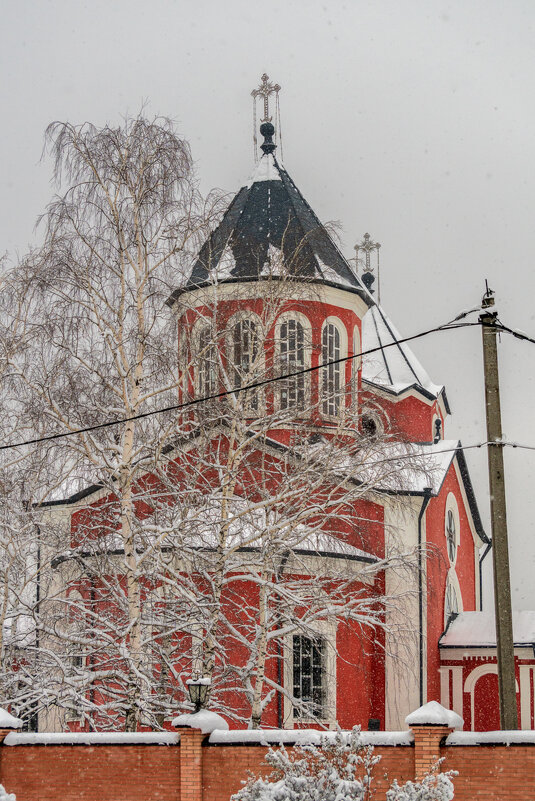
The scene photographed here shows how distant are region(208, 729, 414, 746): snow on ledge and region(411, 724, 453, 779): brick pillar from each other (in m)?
0.14

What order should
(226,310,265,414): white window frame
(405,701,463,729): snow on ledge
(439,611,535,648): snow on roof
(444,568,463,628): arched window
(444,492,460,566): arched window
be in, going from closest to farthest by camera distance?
(405,701,463,729): snow on ledge → (226,310,265,414): white window frame → (439,611,535,648): snow on roof → (444,568,463,628): arched window → (444,492,460,566): arched window

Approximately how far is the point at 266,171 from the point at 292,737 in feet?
52.5

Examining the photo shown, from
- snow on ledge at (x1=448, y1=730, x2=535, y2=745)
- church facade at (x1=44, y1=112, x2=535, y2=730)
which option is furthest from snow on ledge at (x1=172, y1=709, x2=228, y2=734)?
church facade at (x1=44, y1=112, x2=535, y2=730)

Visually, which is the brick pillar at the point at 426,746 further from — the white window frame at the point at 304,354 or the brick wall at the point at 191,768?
the white window frame at the point at 304,354

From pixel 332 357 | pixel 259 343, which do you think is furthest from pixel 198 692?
pixel 332 357

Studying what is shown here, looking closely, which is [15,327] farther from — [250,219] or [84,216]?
[250,219]

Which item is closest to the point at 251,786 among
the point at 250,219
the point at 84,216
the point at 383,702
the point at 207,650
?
the point at 207,650

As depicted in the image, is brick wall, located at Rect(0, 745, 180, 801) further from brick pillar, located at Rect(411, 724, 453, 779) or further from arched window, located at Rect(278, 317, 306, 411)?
arched window, located at Rect(278, 317, 306, 411)

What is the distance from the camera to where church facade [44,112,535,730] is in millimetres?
16312

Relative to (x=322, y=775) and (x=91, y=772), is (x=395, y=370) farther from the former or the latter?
(x=322, y=775)

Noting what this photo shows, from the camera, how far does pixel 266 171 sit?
82.5 feet

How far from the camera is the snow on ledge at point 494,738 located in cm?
1080

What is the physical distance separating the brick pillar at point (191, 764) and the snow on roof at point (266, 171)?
604 inches

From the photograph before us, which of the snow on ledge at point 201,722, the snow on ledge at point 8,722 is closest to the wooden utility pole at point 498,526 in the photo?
the snow on ledge at point 201,722
